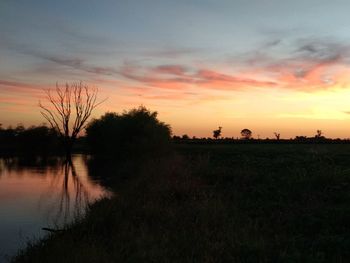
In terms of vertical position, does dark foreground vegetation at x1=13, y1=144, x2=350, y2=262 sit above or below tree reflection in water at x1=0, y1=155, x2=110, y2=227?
above

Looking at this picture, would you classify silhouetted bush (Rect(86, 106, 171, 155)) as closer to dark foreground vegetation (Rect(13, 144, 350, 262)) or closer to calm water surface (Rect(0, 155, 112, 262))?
calm water surface (Rect(0, 155, 112, 262))

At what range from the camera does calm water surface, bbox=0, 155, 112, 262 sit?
16.6 meters

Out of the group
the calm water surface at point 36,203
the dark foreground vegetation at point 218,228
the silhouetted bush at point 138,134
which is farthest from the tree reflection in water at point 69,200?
the silhouetted bush at point 138,134

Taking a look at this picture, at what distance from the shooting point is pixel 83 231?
13.5 metres

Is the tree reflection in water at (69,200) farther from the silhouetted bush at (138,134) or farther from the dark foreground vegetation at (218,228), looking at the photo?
the silhouetted bush at (138,134)

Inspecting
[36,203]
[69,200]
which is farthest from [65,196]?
[36,203]

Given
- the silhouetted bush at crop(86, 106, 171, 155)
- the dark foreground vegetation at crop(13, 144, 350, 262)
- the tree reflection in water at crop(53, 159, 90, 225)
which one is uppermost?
the silhouetted bush at crop(86, 106, 171, 155)

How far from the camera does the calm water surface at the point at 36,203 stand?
16641 mm

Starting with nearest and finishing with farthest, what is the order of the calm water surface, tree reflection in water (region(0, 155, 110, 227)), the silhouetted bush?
the calm water surface → tree reflection in water (region(0, 155, 110, 227)) → the silhouetted bush

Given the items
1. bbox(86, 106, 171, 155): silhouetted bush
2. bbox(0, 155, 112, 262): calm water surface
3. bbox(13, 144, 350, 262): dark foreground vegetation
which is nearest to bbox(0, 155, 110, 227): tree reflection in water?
bbox(0, 155, 112, 262): calm water surface

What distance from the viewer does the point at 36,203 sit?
25234 mm

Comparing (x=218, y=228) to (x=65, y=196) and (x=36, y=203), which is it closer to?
(x=36, y=203)

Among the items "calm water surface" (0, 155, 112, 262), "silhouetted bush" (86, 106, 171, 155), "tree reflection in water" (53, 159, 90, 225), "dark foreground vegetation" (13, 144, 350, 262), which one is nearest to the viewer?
"dark foreground vegetation" (13, 144, 350, 262)

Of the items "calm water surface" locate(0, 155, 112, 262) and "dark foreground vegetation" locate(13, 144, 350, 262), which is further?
"calm water surface" locate(0, 155, 112, 262)
